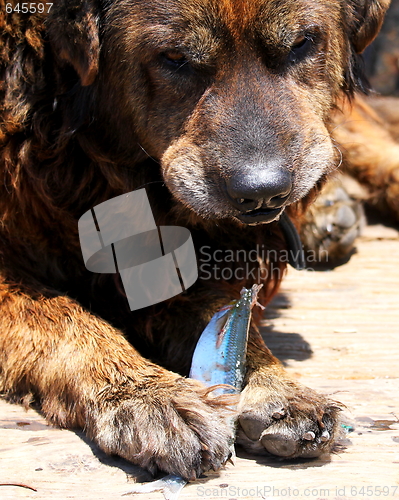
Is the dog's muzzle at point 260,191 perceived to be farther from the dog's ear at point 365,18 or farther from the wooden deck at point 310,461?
the dog's ear at point 365,18

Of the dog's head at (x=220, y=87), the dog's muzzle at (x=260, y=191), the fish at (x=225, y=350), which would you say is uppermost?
the dog's head at (x=220, y=87)

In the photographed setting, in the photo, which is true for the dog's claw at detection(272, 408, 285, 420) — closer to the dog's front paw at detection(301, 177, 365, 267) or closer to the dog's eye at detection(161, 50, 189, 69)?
the dog's eye at detection(161, 50, 189, 69)

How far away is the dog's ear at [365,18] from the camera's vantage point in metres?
2.62

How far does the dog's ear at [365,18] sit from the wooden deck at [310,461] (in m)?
1.31

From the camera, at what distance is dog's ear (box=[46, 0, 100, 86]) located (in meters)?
2.30

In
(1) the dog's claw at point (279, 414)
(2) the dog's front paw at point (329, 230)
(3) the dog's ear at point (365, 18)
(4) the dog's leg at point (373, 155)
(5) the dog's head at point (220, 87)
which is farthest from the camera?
(4) the dog's leg at point (373, 155)

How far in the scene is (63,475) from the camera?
6.33ft

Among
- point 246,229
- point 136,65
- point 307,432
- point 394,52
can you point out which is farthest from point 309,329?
point 394,52

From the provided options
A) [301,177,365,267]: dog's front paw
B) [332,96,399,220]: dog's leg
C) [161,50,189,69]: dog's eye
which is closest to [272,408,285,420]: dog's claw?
[161,50,189,69]: dog's eye

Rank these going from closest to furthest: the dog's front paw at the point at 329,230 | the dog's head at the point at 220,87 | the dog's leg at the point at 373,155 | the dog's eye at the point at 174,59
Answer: the dog's head at the point at 220,87 → the dog's eye at the point at 174,59 → the dog's front paw at the point at 329,230 → the dog's leg at the point at 373,155

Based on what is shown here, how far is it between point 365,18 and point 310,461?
177 cm

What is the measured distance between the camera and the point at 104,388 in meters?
2.11

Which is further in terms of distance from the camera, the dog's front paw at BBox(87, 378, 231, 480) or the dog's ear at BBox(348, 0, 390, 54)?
the dog's ear at BBox(348, 0, 390, 54)

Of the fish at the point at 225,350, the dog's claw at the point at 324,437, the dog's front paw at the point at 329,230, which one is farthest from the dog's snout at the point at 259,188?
the dog's front paw at the point at 329,230
